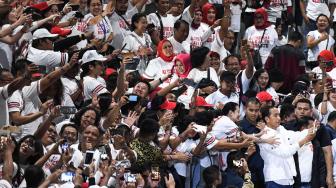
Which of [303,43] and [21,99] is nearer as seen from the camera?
[21,99]

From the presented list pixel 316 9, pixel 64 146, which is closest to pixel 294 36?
pixel 316 9

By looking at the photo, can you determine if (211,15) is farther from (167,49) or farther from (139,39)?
(167,49)

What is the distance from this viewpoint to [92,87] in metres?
20.4

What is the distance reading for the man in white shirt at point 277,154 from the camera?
66.1ft

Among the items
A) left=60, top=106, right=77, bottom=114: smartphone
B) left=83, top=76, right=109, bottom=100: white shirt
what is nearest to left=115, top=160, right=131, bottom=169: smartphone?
left=60, top=106, right=77, bottom=114: smartphone

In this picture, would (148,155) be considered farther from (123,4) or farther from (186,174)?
Result: (123,4)

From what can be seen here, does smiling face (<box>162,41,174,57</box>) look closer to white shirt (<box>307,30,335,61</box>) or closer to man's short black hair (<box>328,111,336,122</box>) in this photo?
man's short black hair (<box>328,111,336,122</box>)

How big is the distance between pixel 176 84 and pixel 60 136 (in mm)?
3208

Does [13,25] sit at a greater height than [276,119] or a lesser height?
greater

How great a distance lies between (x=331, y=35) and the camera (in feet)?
88.8

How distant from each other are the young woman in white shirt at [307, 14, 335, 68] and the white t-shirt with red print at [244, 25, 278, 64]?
0.81 m

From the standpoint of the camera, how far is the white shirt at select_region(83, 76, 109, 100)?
2039 centimetres

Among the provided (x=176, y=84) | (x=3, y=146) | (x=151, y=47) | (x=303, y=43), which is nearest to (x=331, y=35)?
(x=303, y=43)

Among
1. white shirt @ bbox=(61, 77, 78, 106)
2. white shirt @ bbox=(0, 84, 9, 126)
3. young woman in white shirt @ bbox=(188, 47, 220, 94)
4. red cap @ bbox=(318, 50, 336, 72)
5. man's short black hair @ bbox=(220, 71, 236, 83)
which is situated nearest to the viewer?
white shirt @ bbox=(0, 84, 9, 126)
